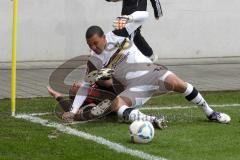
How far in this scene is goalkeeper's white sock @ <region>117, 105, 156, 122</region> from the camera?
7.26 m

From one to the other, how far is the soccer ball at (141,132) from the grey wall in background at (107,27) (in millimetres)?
6770

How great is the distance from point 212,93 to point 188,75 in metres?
2.12

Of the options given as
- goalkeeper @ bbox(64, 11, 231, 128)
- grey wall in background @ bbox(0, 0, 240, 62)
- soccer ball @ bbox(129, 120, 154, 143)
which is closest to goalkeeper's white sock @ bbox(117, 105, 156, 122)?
goalkeeper @ bbox(64, 11, 231, 128)

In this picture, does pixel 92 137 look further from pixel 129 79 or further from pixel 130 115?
pixel 129 79

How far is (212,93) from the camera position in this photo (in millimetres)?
9961

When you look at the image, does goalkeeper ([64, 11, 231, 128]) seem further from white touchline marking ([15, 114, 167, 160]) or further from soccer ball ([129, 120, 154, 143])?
soccer ball ([129, 120, 154, 143])

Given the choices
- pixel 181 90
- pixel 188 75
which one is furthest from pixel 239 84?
pixel 181 90

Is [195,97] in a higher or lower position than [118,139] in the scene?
higher

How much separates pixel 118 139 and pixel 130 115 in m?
0.60

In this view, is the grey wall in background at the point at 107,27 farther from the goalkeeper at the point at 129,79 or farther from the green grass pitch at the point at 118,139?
the goalkeeper at the point at 129,79

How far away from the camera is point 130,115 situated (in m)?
7.33

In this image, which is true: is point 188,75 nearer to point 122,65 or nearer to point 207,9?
point 207,9

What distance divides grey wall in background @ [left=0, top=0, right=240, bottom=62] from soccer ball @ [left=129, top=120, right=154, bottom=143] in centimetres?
677

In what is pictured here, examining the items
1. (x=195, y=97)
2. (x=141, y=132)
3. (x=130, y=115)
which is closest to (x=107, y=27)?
(x=195, y=97)
